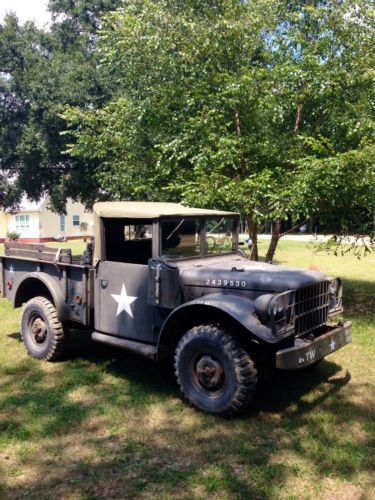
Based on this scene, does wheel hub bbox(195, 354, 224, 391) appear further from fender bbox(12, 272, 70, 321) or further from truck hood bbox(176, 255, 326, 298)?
fender bbox(12, 272, 70, 321)

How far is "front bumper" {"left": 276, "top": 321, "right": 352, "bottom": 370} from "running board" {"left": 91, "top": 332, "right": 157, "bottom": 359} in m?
1.41

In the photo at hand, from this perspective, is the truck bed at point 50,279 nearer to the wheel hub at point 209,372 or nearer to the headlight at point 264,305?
the wheel hub at point 209,372

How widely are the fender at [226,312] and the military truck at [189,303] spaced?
0.4 inches

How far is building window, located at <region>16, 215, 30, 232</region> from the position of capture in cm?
3934

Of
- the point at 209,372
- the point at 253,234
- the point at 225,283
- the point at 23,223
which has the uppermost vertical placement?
the point at 23,223

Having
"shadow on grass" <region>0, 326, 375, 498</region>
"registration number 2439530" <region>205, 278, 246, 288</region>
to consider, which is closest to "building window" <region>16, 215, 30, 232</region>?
"shadow on grass" <region>0, 326, 375, 498</region>

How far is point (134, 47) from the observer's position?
29.2 feet

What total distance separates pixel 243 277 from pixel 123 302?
55.8 inches

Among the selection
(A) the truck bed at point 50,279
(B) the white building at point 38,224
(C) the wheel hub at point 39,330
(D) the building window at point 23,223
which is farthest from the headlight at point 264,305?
(D) the building window at point 23,223

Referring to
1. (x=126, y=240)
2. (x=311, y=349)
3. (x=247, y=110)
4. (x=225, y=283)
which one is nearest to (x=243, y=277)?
(x=225, y=283)

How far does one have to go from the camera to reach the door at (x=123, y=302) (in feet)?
16.9

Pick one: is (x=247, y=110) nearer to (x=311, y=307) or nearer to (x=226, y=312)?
(x=311, y=307)

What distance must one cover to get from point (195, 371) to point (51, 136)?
44.4 feet

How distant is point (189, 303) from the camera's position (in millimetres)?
4578
